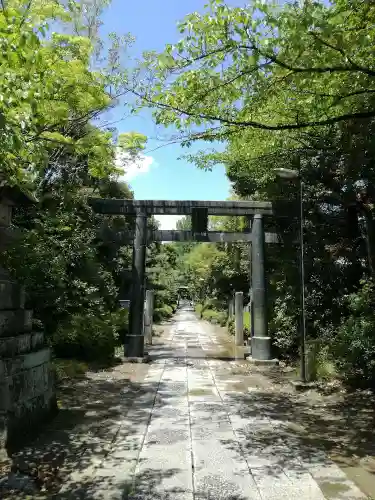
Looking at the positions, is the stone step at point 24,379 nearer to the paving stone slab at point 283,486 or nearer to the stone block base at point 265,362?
the paving stone slab at point 283,486

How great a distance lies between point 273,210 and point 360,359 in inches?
278

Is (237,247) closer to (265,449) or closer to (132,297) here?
(132,297)

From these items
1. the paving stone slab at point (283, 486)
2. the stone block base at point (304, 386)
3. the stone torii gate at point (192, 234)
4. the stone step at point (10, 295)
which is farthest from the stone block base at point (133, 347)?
the paving stone slab at point (283, 486)

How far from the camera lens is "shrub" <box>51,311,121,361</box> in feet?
37.7

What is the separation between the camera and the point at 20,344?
6.20 meters

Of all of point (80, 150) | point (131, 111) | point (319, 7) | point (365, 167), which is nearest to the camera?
point (319, 7)

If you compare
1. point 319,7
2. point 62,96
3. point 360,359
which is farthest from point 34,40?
point 360,359

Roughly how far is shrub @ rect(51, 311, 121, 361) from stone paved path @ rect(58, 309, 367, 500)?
10.2ft

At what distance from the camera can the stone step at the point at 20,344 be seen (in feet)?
19.0

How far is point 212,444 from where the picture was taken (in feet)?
19.6

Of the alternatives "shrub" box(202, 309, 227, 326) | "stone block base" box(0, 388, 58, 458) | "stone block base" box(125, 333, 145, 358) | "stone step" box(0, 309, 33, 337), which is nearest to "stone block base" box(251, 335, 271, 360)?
"stone block base" box(125, 333, 145, 358)

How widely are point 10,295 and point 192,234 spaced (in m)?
9.20

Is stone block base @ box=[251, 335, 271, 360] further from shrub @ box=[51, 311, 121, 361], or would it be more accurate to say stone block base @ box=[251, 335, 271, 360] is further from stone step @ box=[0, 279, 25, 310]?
stone step @ box=[0, 279, 25, 310]

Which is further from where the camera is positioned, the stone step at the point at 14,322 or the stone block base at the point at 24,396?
the stone step at the point at 14,322
